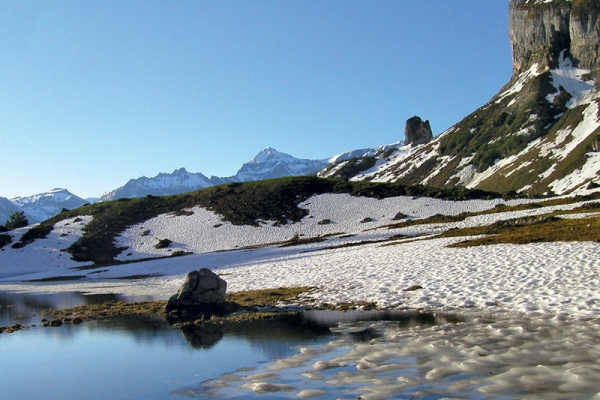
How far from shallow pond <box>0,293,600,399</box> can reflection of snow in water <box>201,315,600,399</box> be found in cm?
3

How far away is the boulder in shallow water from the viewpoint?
22828 mm

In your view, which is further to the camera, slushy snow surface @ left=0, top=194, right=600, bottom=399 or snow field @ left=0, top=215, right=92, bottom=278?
snow field @ left=0, top=215, right=92, bottom=278

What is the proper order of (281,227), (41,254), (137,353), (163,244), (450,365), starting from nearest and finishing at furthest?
(450,365) < (137,353) < (41,254) < (163,244) < (281,227)

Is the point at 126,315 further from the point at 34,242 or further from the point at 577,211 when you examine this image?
the point at 34,242

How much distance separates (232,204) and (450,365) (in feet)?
258

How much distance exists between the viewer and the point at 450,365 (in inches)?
465

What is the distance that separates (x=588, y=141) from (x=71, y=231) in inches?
5863

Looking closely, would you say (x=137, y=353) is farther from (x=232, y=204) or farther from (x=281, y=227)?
(x=232, y=204)

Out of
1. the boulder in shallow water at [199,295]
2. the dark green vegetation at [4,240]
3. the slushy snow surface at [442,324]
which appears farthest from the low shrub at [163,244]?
the boulder in shallow water at [199,295]

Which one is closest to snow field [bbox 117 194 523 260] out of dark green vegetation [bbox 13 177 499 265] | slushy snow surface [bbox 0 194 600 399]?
dark green vegetation [bbox 13 177 499 265]

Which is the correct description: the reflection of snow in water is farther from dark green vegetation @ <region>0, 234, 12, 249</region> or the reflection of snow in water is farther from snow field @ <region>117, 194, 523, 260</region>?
dark green vegetation @ <region>0, 234, 12, 249</region>

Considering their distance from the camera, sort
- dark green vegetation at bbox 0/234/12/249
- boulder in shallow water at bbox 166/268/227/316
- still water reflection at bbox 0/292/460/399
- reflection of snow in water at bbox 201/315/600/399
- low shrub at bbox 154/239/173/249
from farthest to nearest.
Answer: dark green vegetation at bbox 0/234/12/249 → low shrub at bbox 154/239/173/249 → boulder in shallow water at bbox 166/268/227/316 → still water reflection at bbox 0/292/460/399 → reflection of snow in water at bbox 201/315/600/399

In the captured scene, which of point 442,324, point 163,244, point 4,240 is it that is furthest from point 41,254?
point 442,324

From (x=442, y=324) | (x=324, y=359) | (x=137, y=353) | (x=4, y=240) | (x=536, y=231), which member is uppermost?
(x=4, y=240)
